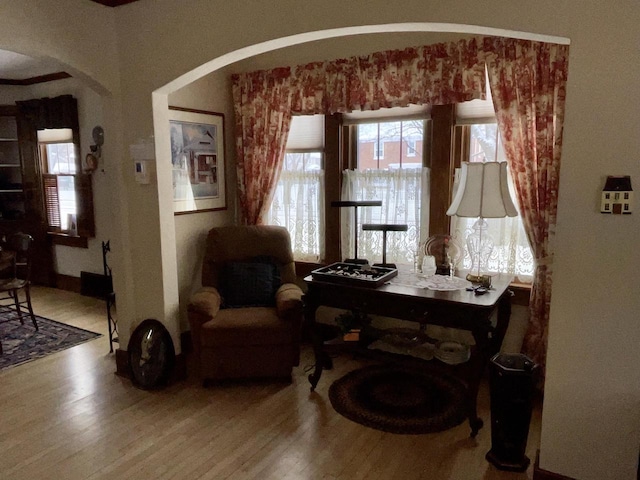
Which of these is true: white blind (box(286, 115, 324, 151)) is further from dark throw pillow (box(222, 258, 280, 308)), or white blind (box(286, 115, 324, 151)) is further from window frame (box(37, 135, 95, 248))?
window frame (box(37, 135, 95, 248))

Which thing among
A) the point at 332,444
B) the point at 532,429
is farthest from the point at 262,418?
the point at 532,429

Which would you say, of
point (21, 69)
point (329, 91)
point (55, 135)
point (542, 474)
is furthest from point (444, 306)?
point (21, 69)

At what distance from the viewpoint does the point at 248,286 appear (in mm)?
3605

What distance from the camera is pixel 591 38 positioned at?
1855 millimetres

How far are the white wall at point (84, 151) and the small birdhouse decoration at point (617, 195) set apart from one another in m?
4.32

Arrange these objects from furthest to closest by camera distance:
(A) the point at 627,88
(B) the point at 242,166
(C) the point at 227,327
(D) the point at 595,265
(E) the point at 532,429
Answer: (B) the point at 242,166 < (C) the point at 227,327 < (E) the point at 532,429 < (D) the point at 595,265 < (A) the point at 627,88

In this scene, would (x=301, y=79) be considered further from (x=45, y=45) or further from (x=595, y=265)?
(x=595, y=265)

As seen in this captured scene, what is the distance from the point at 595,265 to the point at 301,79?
8.40 feet

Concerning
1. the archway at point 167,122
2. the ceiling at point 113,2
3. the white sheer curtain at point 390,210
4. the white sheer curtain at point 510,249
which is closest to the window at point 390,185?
the white sheer curtain at point 390,210

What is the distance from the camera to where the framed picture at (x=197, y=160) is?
365 centimetres

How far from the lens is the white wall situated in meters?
4.99

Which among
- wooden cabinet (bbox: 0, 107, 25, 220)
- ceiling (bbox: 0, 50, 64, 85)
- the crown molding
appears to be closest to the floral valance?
ceiling (bbox: 0, 50, 64, 85)

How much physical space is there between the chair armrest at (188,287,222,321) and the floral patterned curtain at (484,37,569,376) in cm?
209

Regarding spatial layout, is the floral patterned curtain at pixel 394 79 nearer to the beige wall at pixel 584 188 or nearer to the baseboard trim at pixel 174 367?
the beige wall at pixel 584 188
